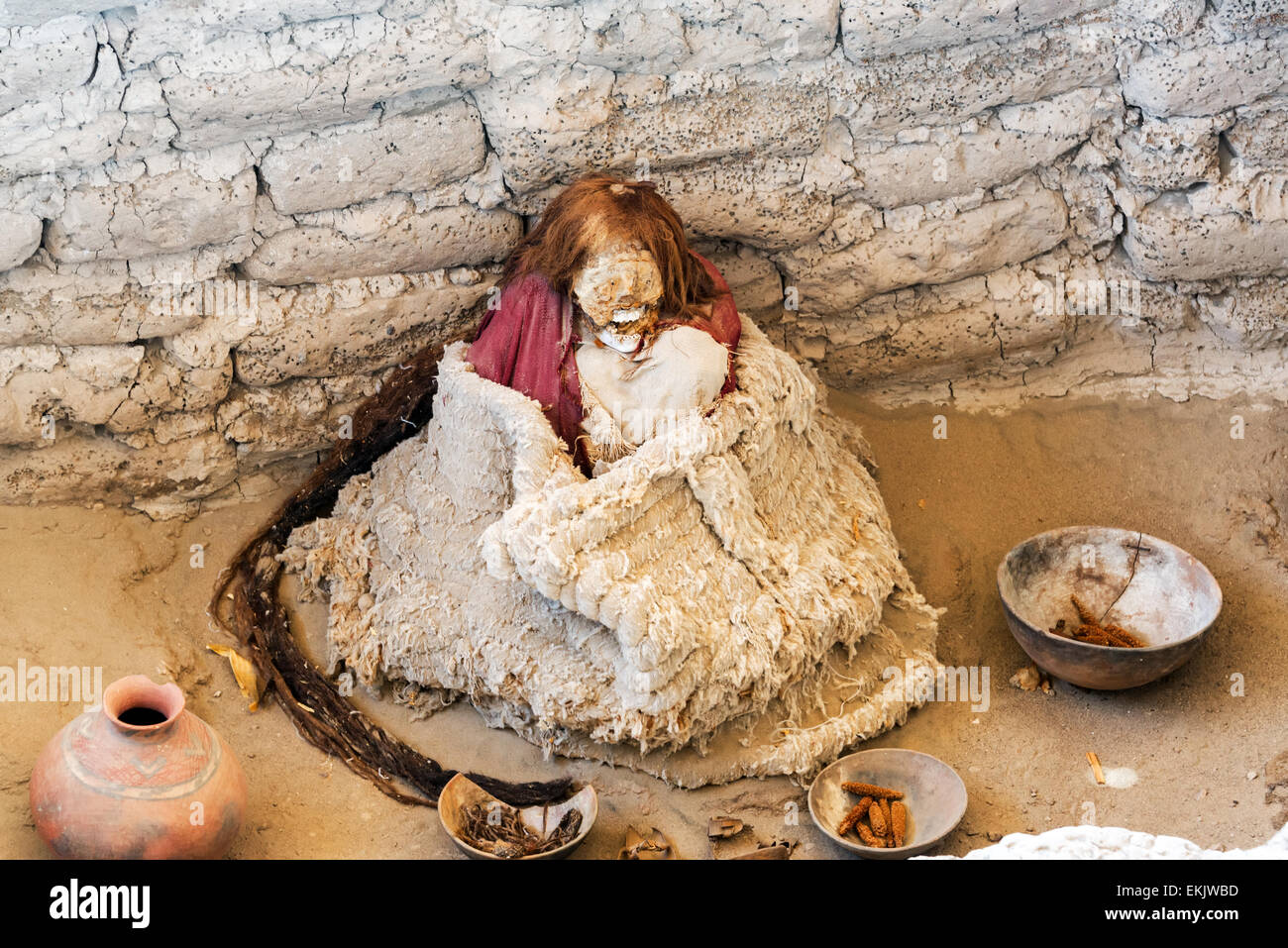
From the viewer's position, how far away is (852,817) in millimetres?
3846

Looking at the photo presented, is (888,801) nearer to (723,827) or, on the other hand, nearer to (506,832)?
(723,827)

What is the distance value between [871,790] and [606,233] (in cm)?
172

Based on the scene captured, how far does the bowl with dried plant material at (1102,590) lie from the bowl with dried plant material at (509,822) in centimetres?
139

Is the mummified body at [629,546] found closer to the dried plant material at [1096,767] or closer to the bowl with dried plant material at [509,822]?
the bowl with dried plant material at [509,822]

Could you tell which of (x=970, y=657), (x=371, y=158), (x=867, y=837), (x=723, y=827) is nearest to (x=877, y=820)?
(x=867, y=837)

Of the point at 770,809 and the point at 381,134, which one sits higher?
the point at 381,134

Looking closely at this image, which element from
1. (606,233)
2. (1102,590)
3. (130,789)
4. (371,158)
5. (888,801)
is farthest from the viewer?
(1102,590)

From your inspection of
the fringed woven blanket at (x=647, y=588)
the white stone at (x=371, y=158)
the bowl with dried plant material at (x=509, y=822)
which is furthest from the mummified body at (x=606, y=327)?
the bowl with dried plant material at (x=509, y=822)

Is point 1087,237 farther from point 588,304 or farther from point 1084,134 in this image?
point 588,304

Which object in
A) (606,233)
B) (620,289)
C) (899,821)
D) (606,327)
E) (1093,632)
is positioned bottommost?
(899,821)

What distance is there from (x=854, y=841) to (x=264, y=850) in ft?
5.12

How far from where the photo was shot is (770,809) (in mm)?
3951

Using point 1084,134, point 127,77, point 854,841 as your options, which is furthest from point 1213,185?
point 127,77

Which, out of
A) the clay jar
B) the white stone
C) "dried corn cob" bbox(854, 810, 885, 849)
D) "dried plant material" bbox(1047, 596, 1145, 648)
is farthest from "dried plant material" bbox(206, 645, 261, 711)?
"dried plant material" bbox(1047, 596, 1145, 648)
